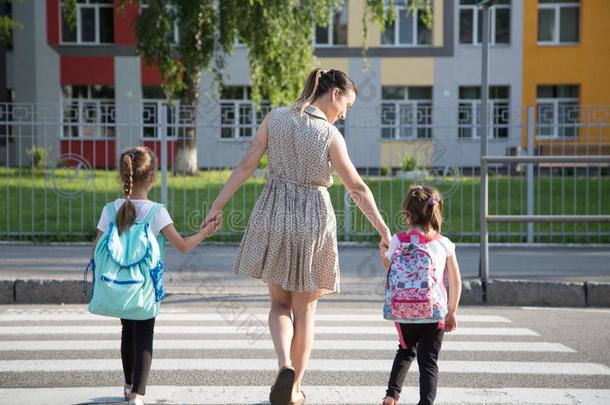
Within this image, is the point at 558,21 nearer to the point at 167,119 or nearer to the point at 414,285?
the point at 167,119

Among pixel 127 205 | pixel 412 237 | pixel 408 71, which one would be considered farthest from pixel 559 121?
pixel 408 71

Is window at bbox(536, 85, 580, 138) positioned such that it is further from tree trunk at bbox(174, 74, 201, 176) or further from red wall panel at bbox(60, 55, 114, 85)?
red wall panel at bbox(60, 55, 114, 85)

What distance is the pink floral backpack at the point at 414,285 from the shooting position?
455cm

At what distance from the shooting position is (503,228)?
13.2 metres

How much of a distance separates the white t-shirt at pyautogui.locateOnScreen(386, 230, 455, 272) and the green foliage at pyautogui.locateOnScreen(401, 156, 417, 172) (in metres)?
8.05

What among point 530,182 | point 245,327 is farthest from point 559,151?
point 245,327

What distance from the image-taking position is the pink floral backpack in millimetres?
4551

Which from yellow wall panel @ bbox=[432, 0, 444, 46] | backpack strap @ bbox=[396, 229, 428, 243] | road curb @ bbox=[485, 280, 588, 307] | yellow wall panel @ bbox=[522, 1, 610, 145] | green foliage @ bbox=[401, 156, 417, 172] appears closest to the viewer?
backpack strap @ bbox=[396, 229, 428, 243]

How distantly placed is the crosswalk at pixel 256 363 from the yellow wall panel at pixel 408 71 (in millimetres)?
25078

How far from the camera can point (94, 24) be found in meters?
31.9

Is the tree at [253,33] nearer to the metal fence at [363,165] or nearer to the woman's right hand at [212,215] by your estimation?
the metal fence at [363,165]

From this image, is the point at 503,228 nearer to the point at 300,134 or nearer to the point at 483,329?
the point at 483,329

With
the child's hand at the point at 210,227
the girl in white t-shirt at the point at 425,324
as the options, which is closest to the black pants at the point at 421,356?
the girl in white t-shirt at the point at 425,324

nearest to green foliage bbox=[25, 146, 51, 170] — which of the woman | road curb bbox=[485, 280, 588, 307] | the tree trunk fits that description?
the tree trunk
